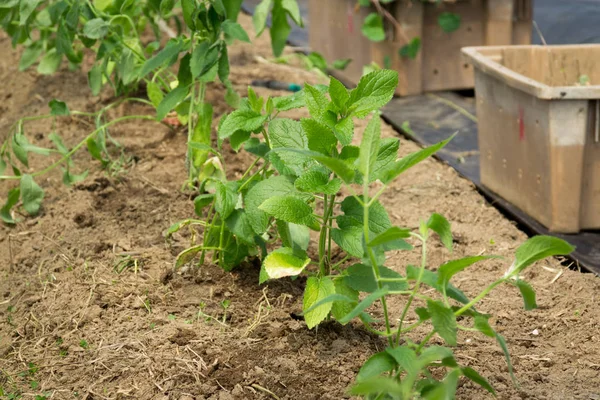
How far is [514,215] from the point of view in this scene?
2637 millimetres

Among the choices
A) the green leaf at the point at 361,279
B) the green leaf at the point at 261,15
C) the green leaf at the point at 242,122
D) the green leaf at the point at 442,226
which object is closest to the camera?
the green leaf at the point at 442,226

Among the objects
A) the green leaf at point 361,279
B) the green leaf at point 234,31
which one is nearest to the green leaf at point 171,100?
the green leaf at point 234,31

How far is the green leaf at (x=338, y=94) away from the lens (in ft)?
5.00

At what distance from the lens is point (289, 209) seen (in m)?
1.60

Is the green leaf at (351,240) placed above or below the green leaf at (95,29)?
below

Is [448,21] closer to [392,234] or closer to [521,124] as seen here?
[521,124]

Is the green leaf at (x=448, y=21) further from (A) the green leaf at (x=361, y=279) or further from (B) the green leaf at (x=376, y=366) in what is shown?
(B) the green leaf at (x=376, y=366)

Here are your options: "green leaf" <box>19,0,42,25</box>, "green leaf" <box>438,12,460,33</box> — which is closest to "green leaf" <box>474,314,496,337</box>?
"green leaf" <box>19,0,42,25</box>

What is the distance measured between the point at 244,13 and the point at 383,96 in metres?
4.99

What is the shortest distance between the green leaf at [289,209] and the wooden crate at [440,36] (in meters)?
2.51

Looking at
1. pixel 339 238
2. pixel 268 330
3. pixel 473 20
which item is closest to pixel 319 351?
pixel 268 330

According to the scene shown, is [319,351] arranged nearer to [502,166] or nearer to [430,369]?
[430,369]

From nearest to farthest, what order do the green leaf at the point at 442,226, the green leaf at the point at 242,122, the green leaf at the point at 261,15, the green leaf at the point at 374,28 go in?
1. the green leaf at the point at 442,226
2. the green leaf at the point at 242,122
3. the green leaf at the point at 261,15
4. the green leaf at the point at 374,28

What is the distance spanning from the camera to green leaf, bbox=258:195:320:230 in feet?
5.19
